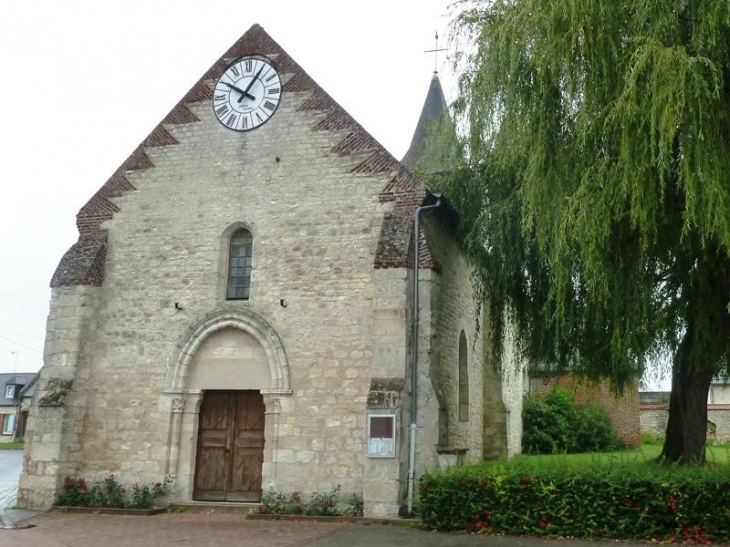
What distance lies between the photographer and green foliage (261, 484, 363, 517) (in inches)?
458

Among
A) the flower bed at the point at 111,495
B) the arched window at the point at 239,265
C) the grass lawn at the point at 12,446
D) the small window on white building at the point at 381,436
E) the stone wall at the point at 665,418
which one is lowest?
the grass lawn at the point at 12,446

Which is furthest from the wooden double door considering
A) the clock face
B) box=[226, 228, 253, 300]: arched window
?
the clock face

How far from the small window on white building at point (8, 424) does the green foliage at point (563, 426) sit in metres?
42.7

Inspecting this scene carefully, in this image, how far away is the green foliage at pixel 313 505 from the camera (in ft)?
38.2

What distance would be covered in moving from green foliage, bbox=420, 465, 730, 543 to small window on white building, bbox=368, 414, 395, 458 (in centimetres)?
92

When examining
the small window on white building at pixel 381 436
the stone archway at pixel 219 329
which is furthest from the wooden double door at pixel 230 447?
the small window on white building at pixel 381 436

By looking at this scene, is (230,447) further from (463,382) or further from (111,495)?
(463,382)

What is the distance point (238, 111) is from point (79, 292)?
465cm

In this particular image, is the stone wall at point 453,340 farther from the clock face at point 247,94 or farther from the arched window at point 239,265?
the clock face at point 247,94

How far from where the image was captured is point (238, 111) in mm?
14094

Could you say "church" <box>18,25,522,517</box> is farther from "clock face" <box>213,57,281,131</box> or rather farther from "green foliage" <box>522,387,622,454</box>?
"green foliage" <box>522,387,622,454</box>

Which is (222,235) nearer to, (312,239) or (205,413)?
(312,239)

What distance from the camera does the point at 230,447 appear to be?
13.2 meters

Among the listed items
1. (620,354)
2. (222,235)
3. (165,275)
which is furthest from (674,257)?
(165,275)
